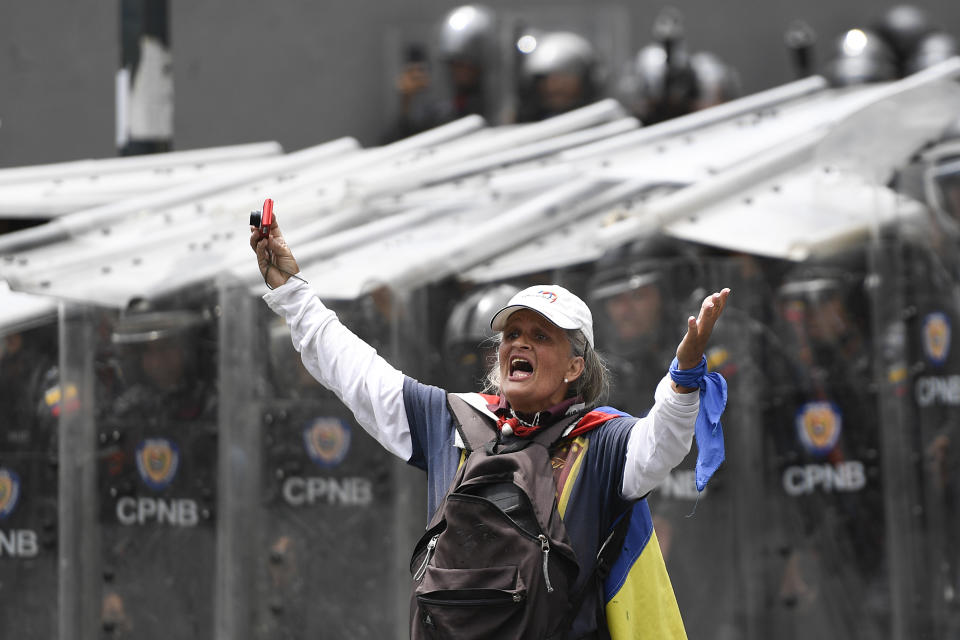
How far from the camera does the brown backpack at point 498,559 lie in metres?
2.90

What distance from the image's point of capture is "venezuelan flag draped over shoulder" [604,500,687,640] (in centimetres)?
307

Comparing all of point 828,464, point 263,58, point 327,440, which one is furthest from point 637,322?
point 263,58

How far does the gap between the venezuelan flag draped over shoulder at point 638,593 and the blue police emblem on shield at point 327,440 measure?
128 inches

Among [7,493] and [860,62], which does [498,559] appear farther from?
[860,62]

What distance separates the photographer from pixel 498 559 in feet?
9.66

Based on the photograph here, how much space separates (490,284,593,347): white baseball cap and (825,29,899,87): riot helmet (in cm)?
825

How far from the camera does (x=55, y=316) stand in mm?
6207

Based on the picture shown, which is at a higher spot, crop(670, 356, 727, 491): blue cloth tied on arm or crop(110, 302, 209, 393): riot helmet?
crop(110, 302, 209, 393): riot helmet

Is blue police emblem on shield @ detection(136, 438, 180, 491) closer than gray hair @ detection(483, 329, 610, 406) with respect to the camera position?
No

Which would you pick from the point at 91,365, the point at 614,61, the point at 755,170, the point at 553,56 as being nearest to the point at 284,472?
the point at 91,365

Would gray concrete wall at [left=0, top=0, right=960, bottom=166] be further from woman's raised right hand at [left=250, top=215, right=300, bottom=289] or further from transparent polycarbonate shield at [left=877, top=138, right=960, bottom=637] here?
woman's raised right hand at [left=250, top=215, right=300, bottom=289]

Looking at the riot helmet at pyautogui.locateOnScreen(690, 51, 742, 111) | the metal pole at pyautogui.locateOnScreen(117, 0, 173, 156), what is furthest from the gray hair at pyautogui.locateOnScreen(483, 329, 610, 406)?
the riot helmet at pyautogui.locateOnScreen(690, 51, 742, 111)

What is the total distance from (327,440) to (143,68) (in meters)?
4.00

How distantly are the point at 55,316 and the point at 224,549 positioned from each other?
125 centimetres
